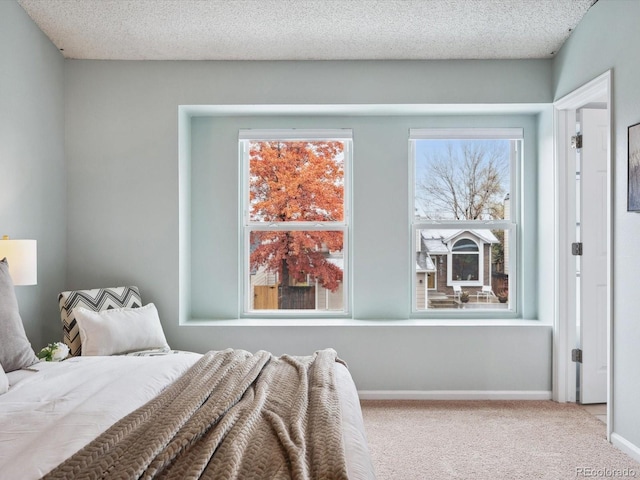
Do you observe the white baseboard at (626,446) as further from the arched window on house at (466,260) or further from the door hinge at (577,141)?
the door hinge at (577,141)

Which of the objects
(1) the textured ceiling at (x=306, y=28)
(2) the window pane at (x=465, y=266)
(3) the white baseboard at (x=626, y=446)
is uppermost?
(1) the textured ceiling at (x=306, y=28)

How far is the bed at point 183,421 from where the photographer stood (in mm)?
1413

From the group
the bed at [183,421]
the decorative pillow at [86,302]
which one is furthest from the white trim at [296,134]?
the bed at [183,421]

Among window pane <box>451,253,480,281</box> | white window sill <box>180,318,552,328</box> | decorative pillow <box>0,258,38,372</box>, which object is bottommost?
white window sill <box>180,318,552,328</box>

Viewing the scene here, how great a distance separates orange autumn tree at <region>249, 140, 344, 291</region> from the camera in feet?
14.6

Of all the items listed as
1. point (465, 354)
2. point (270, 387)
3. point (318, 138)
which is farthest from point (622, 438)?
point (318, 138)

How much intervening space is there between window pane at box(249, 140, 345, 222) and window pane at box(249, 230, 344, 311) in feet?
0.53

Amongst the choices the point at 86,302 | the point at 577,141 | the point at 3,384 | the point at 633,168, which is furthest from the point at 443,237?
the point at 3,384

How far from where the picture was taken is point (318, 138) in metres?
4.38

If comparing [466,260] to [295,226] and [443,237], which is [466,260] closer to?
[443,237]

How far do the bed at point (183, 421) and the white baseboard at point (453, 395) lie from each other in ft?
5.52

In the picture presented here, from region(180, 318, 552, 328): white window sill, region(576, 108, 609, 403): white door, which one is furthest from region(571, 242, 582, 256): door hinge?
region(180, 318, 552, 328): white window sill

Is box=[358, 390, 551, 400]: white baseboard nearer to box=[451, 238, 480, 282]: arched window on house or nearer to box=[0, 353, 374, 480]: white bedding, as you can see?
box=[451, 238, 480, 282]: arched window on house

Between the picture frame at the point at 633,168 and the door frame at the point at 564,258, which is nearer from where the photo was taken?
the picture frame at the point at 633,168
